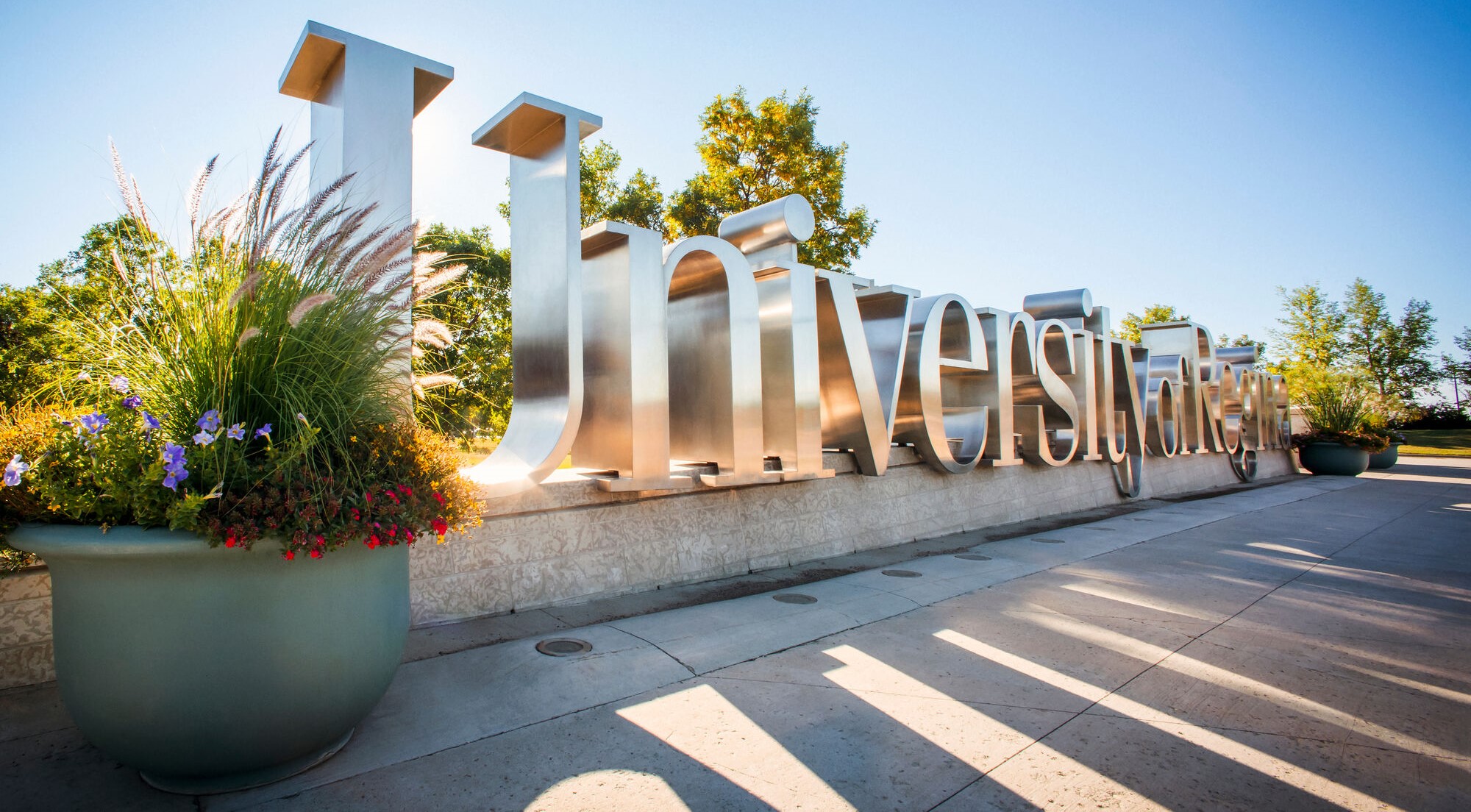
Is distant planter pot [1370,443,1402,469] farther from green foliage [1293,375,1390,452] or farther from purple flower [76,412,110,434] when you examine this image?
purple flower [76,412,110,434]

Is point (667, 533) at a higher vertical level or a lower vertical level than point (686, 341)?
lower

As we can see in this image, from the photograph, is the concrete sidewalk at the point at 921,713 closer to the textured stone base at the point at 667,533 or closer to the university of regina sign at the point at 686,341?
the textured stone base at the point at 667,533

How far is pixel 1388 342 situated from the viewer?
4938 cm

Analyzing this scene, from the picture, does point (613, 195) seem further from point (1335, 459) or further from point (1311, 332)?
point (1311, 332)

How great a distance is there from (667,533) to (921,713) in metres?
2.64

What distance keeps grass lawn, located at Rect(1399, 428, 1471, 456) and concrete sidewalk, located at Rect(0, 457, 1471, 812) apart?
115ft

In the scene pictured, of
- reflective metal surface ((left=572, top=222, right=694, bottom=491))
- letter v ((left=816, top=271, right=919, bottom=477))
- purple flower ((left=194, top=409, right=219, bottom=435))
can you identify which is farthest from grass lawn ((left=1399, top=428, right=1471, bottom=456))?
purple flower ((left=194, top=409, right=219, bottom=435))

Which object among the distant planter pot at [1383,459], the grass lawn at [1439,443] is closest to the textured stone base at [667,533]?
the distant planter pot at [1383,459]

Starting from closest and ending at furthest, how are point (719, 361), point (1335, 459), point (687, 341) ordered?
point (719, 361), point (687, 341), point (1335, 459)

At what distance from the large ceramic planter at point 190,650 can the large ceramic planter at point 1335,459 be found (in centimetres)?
2357

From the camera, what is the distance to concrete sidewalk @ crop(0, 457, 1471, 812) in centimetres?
237

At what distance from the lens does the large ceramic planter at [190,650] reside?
2.14m

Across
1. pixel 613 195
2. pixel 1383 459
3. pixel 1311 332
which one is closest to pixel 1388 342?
pixel 1311 332

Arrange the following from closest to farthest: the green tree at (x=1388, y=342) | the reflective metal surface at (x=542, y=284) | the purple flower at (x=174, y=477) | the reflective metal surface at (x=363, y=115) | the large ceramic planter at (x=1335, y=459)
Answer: the purple flower at (x=174, y=477) → the reflective metal surface at (x=363, y=115) → the reflective metal surface at (x=542, y=284) → the large ceramic planter at (x=1335, y=459) → the green tree at (x=1388, y=342)
